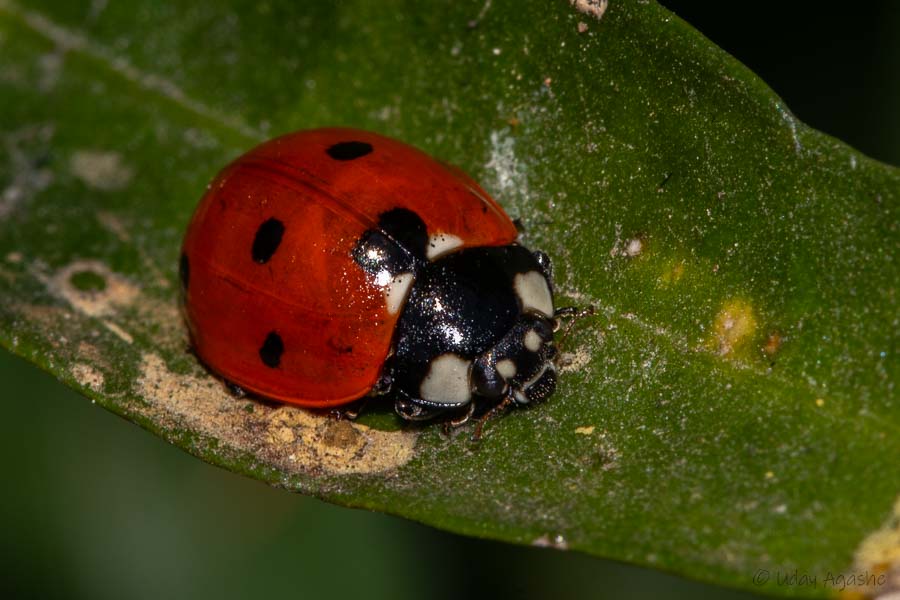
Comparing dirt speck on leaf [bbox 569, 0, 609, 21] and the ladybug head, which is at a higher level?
dirt speck on leaf [bbox 569, 0, 609, 21]

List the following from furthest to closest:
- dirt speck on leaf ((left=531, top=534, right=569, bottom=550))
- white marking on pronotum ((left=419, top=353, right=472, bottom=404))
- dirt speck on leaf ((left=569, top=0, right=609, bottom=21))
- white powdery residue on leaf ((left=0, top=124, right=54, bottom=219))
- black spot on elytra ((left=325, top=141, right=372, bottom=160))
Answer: white powdery residue on leaf ((left=0, top=124, right=54, bottom=219)) < black spot on elytra ((left=325, top=141, right=372, bottom=160)) < white marking on pronotum ((left=419, top=353, right=472, bottom=404)) < dirt speck on leaf ((left=569, top=0, right=609, bottom=21)) < dirt speck on leaf ((left=531, top=534, right=569, bottom=550))

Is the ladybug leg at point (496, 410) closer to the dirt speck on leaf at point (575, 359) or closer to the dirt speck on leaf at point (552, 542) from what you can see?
the dirt speck on leaf at point (575, 359)

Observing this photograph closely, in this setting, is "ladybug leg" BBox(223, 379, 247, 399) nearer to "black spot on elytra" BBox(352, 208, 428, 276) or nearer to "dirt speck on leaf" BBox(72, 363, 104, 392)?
"dirt speck on leaf" BBox(72, 363, 104, 392)

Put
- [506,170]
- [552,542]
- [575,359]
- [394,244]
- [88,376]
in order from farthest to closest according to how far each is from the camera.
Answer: [506,170], [394,244], [575,359], [88,376], [552,542]

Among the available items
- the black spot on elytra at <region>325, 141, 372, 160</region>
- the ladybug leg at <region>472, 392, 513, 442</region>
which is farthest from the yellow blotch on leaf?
the black spot on elytra at <region>325, 141, 372, 160</region>

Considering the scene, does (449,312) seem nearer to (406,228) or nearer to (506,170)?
(406,228)

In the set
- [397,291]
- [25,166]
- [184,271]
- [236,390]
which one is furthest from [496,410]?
[25,166]

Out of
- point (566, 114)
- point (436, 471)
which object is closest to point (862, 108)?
point (566, 114)

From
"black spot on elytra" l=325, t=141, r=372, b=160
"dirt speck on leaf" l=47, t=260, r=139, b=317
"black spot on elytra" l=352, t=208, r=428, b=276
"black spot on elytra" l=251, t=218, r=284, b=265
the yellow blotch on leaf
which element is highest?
the yellow blotch on leaf
